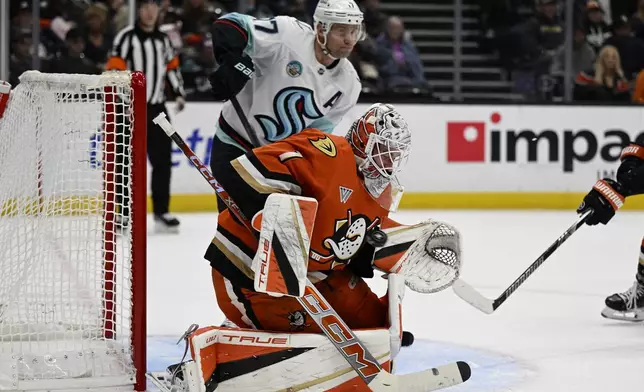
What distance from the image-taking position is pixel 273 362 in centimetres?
251

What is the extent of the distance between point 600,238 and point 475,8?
9.21 ft

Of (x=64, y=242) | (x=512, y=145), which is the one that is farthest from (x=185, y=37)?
(x=64, y=242)

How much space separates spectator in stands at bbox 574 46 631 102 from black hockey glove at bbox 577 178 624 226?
4087 mm

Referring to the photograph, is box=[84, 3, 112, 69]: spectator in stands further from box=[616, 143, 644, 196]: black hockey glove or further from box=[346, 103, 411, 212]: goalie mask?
box=[346, 103, 411, 212]: goalie mask

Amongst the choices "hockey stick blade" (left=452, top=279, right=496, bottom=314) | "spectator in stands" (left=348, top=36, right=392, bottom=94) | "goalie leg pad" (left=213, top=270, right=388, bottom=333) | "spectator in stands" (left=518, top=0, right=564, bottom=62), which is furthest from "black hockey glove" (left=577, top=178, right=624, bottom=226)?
"spectator in stands" (left=518, top=0, right=564, bottom=62)

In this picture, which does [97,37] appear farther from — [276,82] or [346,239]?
[346,239]

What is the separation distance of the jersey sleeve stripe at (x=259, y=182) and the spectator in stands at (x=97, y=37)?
5.01m

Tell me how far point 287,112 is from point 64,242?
3.28 feet

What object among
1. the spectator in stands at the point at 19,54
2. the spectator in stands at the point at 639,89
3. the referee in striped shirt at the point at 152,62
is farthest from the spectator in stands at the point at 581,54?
the spectator in stands at the point at 19,54

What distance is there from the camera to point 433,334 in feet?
11.6

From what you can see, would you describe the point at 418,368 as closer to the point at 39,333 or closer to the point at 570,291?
the point at 39,333

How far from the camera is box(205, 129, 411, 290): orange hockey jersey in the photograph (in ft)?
8.29

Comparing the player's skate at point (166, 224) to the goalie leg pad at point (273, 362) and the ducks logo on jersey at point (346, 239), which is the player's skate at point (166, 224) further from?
the goalie leg pad at point (273, 362)

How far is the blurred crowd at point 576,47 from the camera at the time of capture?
25.4 feet
